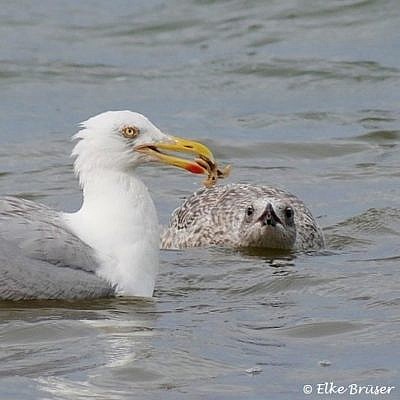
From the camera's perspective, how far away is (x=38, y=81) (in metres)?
21.0

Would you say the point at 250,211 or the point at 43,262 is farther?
the point at 250,211

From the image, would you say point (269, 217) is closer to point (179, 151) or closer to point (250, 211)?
point (250, 211)

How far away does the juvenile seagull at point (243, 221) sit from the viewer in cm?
1431

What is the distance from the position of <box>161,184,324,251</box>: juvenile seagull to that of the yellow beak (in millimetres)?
2475

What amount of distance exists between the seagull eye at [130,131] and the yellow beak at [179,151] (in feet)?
0.29

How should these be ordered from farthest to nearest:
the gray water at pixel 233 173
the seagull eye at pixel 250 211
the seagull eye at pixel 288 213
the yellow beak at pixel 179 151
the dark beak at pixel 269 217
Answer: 1. the seagull eye at pixel 250 211
2. the seagull eye at pixel 288 213
3. the dark beak at pixel 269 217
4. the yellow beak at pixel 179 151
5. the gray water at pixel 233 173

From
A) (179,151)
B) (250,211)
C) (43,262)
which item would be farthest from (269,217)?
(43,262)

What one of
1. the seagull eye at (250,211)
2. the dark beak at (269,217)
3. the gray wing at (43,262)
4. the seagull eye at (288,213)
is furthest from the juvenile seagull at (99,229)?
the seagull eye at (250,211)

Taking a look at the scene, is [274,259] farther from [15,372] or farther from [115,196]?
[15,372]

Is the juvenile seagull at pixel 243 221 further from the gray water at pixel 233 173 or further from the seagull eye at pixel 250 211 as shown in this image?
the gray water at pixel 233 173

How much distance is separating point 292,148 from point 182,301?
19.9 feet

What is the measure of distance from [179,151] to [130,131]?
0.37 metres

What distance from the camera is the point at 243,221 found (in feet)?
48.3

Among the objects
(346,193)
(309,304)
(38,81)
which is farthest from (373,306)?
(38,81)
